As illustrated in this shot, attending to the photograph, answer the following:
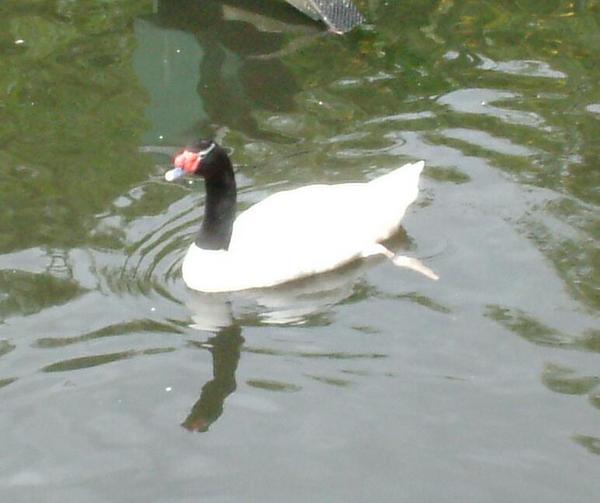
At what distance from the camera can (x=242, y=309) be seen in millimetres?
7629

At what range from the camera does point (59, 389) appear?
691cm

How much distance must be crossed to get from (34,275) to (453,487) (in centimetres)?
298

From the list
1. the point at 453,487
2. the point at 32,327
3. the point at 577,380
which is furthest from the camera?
the point at 32,327

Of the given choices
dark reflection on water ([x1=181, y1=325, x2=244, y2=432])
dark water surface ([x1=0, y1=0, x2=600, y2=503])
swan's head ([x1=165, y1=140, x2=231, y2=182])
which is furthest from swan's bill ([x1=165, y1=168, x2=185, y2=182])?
dark reflection on water ([x1=181, y1=325, x2=244, y2=432])

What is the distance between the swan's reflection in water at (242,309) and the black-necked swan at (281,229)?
2.4 inches

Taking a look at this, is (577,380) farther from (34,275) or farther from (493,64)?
(493,64)

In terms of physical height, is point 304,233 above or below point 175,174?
below

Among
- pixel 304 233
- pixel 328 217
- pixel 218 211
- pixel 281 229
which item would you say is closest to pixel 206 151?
pixel 218 211

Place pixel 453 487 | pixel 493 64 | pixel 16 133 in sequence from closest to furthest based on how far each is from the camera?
1. pixel 453 487
2. pixel 16 133
3. pixel 493 64

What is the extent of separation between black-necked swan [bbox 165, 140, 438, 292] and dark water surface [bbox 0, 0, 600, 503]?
4.7 inches

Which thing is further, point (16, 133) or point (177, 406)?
point (16, 133)

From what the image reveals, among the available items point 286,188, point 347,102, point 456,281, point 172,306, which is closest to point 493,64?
point 347,102

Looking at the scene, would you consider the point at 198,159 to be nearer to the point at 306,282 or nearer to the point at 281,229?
the point at 281,229

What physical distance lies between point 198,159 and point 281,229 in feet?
2.13
